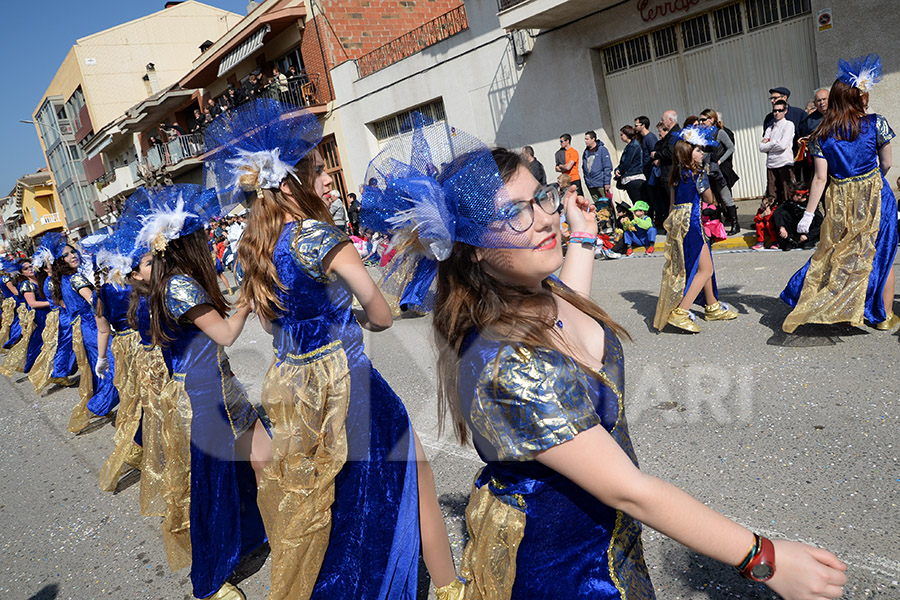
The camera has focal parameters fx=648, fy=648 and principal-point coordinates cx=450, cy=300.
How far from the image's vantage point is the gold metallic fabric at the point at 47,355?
8.06 m

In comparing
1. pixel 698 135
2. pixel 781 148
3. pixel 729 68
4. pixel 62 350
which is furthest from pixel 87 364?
pixel 729 68

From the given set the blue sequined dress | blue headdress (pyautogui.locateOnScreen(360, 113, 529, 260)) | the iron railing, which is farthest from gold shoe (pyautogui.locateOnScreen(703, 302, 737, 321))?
the iron railing

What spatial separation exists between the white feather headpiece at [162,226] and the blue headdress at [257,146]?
1.41ft

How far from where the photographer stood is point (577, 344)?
1.54m

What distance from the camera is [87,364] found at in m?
6.73

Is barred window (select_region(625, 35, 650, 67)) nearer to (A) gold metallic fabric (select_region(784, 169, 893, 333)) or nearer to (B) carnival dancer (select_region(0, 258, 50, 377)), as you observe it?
(A) gold metallic fabric (select_region(784, 169, 893, 333))

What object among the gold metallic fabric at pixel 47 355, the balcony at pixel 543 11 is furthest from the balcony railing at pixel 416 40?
the gold metallic fabric at pixel 47 355

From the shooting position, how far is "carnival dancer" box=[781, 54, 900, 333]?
4.35m

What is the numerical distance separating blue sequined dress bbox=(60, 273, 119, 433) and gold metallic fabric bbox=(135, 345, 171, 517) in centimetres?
249

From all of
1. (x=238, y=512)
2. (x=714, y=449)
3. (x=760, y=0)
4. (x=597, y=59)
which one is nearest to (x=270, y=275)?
(x=238, y=512)

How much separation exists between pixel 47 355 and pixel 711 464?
799cm

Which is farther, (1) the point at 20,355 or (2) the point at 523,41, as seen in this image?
(2) the point at 523,41

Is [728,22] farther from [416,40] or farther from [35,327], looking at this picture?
[35,327]

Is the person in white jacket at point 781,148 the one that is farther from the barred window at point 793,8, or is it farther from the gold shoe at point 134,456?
the gold shoe at point 134,456
